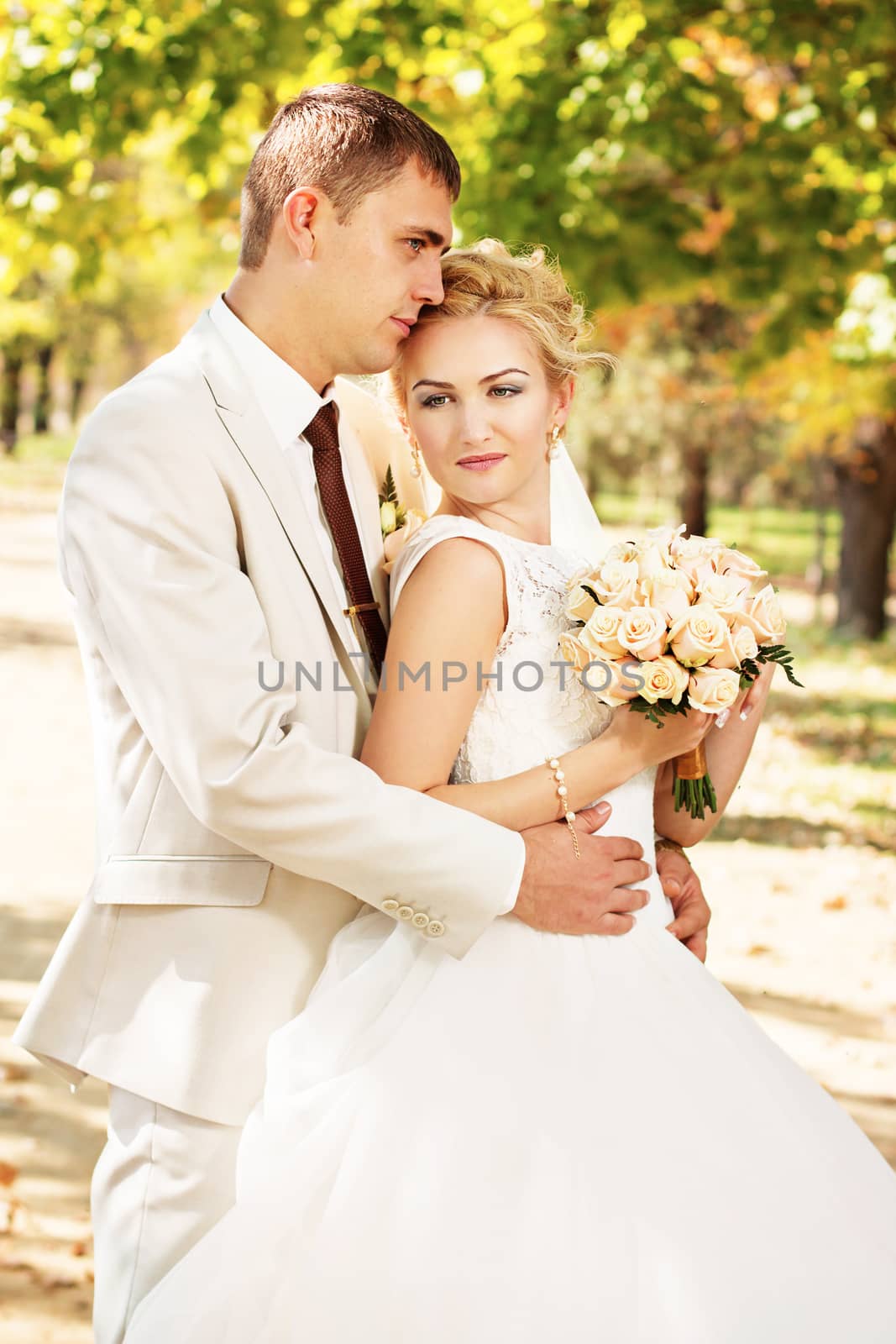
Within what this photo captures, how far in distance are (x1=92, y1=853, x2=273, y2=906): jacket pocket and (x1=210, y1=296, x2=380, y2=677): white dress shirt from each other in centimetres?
51

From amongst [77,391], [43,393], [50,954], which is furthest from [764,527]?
[50,954]

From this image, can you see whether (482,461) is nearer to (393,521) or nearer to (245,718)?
(393,521)

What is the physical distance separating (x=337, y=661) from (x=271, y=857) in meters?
0.49

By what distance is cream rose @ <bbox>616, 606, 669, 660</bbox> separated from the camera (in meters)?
2.70

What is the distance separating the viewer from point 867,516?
1866cm

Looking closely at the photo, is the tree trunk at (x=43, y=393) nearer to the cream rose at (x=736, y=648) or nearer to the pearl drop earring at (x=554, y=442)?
the pearl drop earring at (x=554, y=442)

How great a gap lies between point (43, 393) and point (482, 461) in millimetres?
56883

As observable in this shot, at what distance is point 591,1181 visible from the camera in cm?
251

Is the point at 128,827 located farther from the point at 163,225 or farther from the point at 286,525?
the point at 163,225

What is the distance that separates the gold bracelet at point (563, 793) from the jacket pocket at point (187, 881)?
62 cm

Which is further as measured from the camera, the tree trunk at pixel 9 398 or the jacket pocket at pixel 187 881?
the tree trunk at pixel 9 398

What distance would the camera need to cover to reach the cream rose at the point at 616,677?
2.75 metres

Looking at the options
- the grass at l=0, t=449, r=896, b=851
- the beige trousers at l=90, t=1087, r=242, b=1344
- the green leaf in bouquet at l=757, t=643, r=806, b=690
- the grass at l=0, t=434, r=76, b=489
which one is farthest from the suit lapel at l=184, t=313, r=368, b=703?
the grass at l=0, t=434, r=76, b=489
